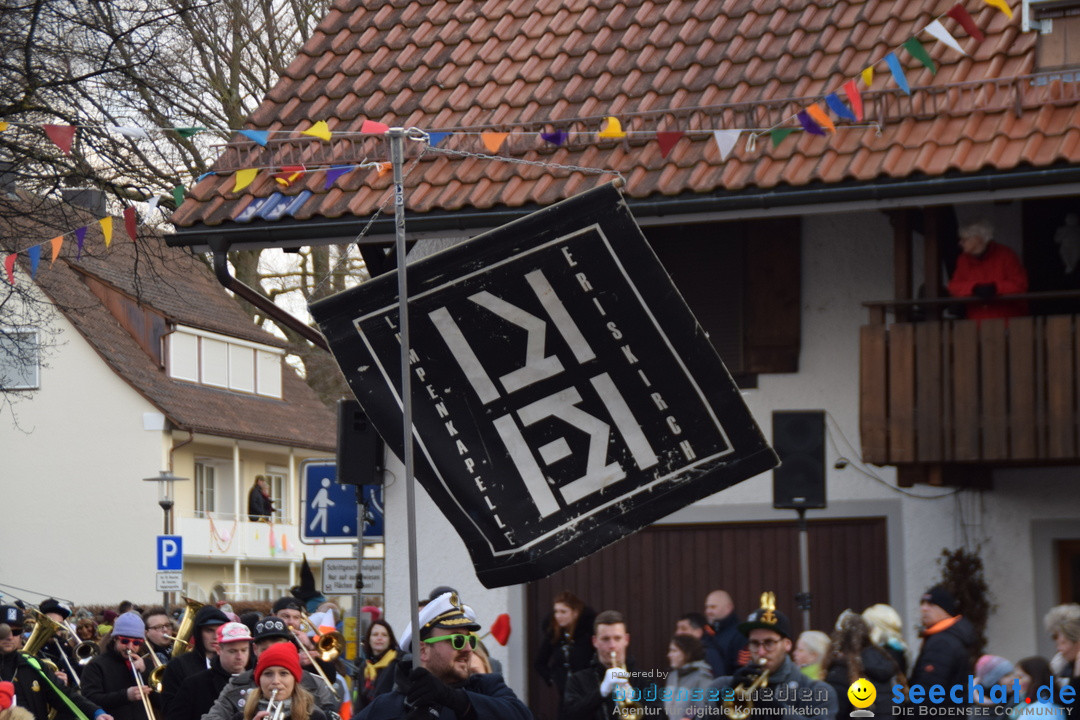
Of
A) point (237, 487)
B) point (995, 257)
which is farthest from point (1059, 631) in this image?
point (237, 487)

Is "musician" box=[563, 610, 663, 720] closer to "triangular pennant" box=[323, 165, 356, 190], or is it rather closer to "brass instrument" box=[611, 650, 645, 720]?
"brass instrument" box=[611, 650, 645, 720]

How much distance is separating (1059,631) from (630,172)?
5.66 metres

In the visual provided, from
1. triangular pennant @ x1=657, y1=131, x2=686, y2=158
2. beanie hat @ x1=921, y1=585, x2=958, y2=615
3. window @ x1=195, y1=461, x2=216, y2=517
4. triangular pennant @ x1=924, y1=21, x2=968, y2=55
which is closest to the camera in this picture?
beanie hat @ x1=921, y1=585, x2=958, y2=615

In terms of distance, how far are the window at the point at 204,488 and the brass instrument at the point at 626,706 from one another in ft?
115

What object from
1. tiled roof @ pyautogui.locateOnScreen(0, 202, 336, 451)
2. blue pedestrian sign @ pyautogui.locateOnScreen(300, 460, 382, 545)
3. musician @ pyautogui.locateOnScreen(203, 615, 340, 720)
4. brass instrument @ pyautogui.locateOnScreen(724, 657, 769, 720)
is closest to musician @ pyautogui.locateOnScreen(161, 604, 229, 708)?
musician @ pyautogui.locateOnScreen(203, 615, 340, 720)

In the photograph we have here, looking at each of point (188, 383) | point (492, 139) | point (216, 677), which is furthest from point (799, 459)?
point (188, 383)

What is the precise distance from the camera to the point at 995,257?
1268 centimetres

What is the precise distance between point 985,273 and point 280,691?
6.67 m

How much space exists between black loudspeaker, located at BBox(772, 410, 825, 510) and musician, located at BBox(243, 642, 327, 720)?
453 centimetres

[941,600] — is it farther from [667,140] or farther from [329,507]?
[329,507]

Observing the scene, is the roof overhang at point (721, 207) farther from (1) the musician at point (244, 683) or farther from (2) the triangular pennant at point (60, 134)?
(1) the musician at point (244, 683)

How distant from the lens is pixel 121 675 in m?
13.1

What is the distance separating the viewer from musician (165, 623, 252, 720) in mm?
9555

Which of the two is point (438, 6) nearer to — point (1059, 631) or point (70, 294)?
point (1059, 631)
